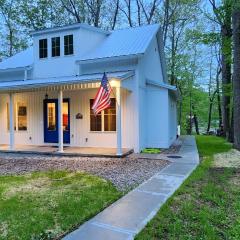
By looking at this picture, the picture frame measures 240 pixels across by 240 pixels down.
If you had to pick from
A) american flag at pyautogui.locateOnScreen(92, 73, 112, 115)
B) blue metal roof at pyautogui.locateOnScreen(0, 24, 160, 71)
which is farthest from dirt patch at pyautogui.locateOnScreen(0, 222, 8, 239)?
blue metal roof at pyautogui.locateOnScreen(0, 24, 160, 71)

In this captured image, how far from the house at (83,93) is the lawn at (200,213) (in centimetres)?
564

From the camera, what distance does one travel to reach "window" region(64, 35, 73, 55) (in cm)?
1391

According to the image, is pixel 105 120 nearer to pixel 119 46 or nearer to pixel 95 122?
pixel 95 122

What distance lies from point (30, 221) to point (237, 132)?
35.0ft

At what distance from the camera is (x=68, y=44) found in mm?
14008

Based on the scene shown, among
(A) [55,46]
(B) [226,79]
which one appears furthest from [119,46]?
(B) [226,79]

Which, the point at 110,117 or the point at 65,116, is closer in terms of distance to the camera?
the point at 110,117

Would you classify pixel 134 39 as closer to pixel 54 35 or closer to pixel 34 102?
pixel 54 35

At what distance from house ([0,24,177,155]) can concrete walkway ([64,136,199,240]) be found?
5020 mm

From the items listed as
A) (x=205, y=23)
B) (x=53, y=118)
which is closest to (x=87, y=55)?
(x=53, y=118)

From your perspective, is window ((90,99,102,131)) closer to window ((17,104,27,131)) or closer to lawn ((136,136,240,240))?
window ((17,104,27,131))

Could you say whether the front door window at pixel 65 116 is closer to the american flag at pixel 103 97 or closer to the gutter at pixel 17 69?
the gutter at pixel 17 69

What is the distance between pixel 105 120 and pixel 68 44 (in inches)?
162

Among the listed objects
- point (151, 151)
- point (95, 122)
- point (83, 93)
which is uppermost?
point (83, 93)
